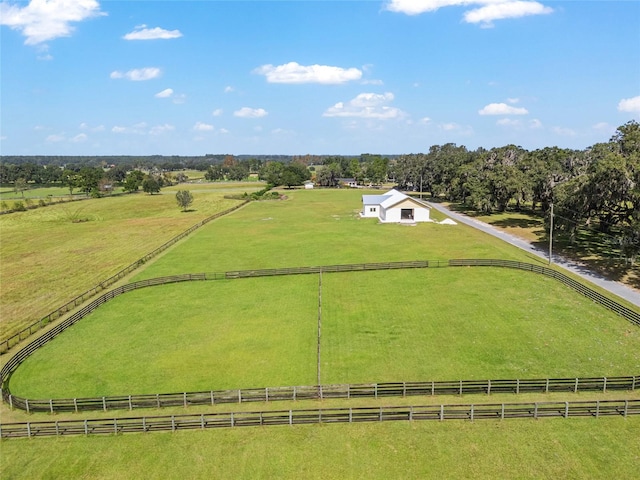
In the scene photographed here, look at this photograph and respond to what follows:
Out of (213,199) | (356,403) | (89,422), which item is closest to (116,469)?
(89,422)

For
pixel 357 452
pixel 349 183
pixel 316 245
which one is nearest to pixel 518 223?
pixel 316 245

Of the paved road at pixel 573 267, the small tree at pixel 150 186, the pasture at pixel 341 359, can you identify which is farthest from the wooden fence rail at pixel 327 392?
the small tree at pixel 150 186

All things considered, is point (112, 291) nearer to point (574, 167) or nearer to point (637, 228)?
point (637, 228)

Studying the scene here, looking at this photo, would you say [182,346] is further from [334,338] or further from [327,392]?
[327,392]

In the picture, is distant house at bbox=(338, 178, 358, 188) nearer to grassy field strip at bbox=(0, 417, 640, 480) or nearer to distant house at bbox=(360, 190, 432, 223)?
distant house at bbox=(360, 190, 432, 223)

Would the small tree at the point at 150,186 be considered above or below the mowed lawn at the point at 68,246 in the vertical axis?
above

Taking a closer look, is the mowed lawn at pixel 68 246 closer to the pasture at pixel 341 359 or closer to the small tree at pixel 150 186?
the pasture at pixel 341 359
